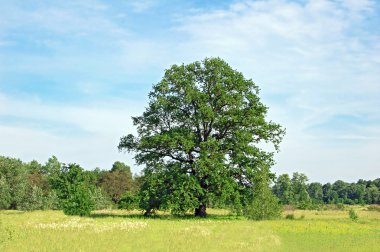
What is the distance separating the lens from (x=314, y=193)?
641ft

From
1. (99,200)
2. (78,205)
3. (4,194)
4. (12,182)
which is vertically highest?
(12,182)

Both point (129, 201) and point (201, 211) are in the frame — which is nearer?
point (201, 211)

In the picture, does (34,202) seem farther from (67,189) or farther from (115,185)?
(115,185)

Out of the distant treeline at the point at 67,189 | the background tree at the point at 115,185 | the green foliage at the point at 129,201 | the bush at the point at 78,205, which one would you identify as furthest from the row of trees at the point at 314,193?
the background tree at the point at 115,185

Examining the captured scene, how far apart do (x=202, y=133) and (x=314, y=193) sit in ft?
512

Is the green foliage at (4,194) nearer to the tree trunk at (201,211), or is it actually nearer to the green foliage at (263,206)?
the tree trunk at (201,211)

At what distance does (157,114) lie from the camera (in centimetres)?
5022

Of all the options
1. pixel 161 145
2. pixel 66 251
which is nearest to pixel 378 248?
pixel 66 251

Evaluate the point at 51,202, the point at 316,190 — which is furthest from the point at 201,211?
the point at 316,190

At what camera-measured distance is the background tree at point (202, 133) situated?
46281mm

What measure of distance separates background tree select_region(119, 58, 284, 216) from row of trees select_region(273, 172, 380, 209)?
24.0 feet

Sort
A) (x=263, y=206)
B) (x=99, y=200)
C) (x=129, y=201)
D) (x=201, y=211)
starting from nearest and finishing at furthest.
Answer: (x=263, y=206) → (x=201, y=211) → (x=129, y=201) → (x=99, y=200)

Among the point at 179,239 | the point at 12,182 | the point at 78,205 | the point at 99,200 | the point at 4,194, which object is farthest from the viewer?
the point at 99,200

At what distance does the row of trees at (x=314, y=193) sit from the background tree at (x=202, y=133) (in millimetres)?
7321
